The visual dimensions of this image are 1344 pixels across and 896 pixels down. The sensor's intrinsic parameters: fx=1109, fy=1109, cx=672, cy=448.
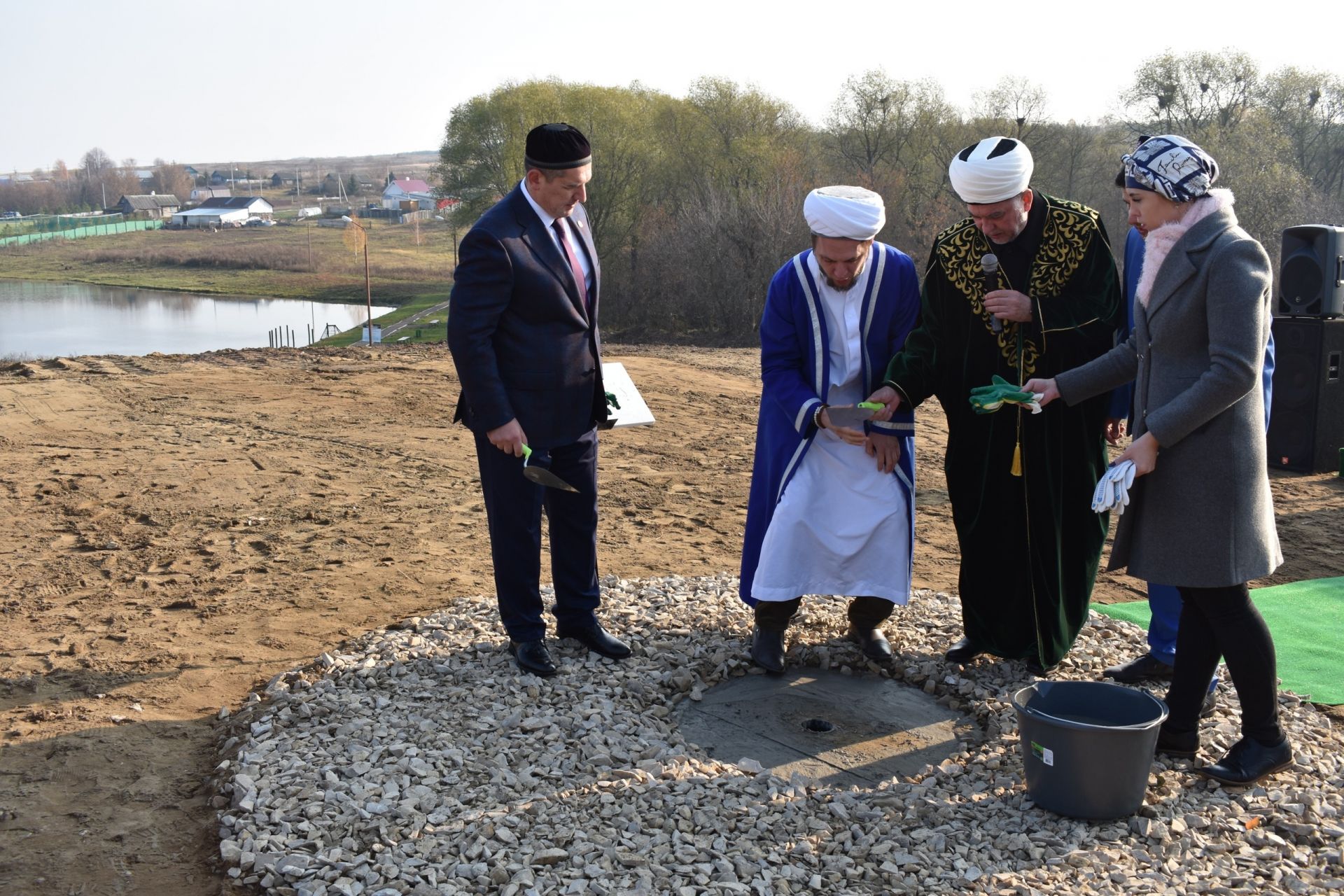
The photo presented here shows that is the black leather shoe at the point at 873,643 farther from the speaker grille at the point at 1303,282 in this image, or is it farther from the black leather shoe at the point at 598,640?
the speaker grille at the point at 1303,282

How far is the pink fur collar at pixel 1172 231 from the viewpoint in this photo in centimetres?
314

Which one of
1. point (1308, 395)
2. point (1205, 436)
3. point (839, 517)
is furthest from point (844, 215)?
point (1308, 395)

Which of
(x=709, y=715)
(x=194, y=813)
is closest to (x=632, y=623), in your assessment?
(x=709, y=715)

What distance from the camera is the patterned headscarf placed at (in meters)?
3.10

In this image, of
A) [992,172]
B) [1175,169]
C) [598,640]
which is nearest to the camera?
[1175,169]

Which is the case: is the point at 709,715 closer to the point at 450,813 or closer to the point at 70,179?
the point at 450,813

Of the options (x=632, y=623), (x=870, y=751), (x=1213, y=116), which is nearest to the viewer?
(x=870, y=751)

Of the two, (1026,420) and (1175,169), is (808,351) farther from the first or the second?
(1175,169)

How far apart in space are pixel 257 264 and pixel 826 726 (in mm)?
57575

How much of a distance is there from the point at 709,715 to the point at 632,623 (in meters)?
0.80

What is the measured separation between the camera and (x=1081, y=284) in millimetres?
3910

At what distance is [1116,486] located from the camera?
318 cm

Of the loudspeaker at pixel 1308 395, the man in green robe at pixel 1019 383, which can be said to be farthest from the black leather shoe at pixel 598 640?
the loudspeaker at pixel 1308 395

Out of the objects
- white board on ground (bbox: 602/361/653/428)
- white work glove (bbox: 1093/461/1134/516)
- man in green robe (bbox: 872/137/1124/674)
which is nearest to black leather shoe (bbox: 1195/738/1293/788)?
man in green robe (bbox: 872/137/1124/674)
